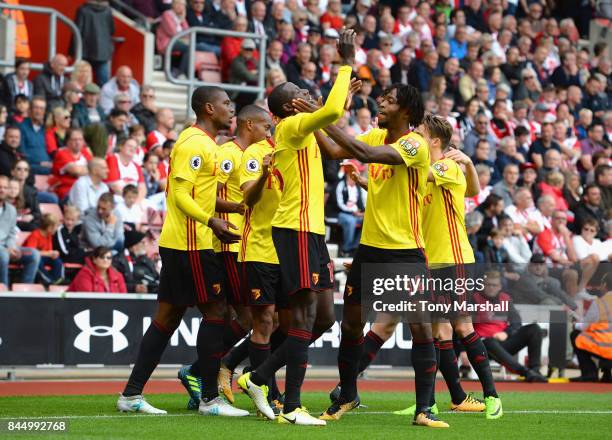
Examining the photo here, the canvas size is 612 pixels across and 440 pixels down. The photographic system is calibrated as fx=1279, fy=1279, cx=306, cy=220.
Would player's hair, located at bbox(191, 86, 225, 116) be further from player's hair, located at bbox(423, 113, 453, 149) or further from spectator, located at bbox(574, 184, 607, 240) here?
spectator, located at bbox(574, 184, 607, 240)

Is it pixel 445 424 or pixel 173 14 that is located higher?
pixel 173 14

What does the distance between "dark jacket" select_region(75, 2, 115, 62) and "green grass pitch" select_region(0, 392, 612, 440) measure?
339 inches

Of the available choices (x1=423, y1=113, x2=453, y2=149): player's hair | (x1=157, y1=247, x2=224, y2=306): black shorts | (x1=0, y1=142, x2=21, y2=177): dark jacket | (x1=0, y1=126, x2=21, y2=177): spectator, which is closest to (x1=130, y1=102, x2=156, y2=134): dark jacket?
(x1=0, y1=126, x2=21, y2=177): spectator

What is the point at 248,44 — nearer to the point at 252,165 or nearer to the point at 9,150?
the point at 9,150

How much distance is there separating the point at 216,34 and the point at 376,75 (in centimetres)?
336

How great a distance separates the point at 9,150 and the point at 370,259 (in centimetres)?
788

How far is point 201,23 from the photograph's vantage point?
20.6 metres

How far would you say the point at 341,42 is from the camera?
8906mm

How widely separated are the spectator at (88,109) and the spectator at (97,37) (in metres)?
1.35

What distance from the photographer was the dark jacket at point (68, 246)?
15.5m

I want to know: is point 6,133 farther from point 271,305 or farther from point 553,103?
point 553,103

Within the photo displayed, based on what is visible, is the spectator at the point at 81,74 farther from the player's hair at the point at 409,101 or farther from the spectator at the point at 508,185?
the player's hair at the point at 409,101

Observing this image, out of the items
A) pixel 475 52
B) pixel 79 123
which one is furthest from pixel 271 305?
pixel 475 52

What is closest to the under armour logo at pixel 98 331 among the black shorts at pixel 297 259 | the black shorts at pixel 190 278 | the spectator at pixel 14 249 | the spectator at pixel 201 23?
the spectator at pixel 14 249
